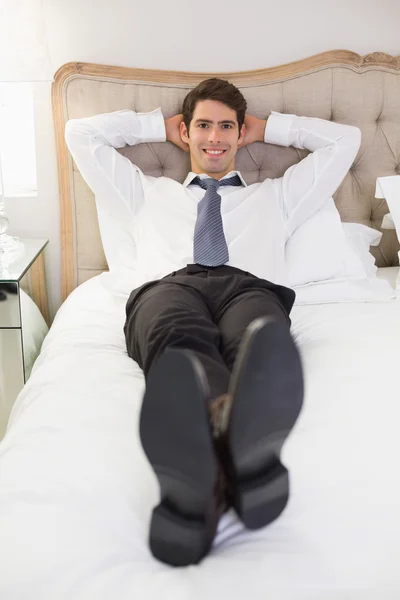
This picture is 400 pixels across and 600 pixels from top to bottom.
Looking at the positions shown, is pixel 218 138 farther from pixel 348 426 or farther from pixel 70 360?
pixel 348 426

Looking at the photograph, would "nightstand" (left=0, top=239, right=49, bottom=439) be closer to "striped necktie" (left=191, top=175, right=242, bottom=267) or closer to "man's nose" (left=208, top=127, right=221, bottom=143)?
"striped necktie" (left=191, top=175, right=242, bottom=267)

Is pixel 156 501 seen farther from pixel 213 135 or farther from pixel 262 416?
pixel 213 135

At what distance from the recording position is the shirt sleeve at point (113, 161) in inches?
71.0

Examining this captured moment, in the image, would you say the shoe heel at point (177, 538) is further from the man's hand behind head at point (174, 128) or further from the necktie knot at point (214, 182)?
the man's hand behind head at point (174, 128)

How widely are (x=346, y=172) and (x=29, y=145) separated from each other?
1.08 m

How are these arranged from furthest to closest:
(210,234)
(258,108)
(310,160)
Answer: (258,108)
(310,160)
(210,234)

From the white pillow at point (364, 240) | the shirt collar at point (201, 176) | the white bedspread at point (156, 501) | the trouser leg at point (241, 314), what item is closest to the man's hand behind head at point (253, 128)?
the shirt collar at point (201, 176)

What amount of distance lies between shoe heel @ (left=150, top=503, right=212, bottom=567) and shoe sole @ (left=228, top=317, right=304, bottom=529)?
0.21 ft

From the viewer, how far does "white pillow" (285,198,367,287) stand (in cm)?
183

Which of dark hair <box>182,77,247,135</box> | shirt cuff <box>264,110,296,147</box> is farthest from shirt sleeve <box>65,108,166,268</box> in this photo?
shirt cuff <box>264,110,296,147</box>

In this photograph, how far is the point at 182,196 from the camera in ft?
5.85

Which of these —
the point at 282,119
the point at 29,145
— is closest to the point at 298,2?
the point at 282,119

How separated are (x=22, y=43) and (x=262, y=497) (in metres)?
1.51

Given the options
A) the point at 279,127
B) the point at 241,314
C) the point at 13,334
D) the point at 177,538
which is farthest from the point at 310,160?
the point at 177,538
